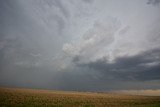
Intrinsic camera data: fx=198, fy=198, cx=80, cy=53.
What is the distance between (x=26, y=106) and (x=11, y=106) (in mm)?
2779

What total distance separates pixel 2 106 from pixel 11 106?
1967 millimetres

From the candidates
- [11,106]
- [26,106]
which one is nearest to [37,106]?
[26,106]

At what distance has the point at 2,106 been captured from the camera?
30.9m

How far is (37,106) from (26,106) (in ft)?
6.74

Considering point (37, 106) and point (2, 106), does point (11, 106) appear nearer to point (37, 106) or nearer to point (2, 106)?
point (2, 106)

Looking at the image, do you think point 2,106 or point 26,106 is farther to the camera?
point 26,106

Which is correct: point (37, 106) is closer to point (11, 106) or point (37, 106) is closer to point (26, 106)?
point (26, 106)

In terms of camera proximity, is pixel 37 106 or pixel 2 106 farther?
pixel 37 106

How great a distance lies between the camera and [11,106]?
32594 millimetres

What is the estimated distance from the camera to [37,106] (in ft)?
117

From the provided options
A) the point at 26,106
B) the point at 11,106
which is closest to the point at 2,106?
the point at 11,106

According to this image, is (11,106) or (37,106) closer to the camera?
(11,106)

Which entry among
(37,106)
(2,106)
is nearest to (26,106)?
(37,106)

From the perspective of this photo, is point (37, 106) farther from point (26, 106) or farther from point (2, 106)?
point (2, 106)
